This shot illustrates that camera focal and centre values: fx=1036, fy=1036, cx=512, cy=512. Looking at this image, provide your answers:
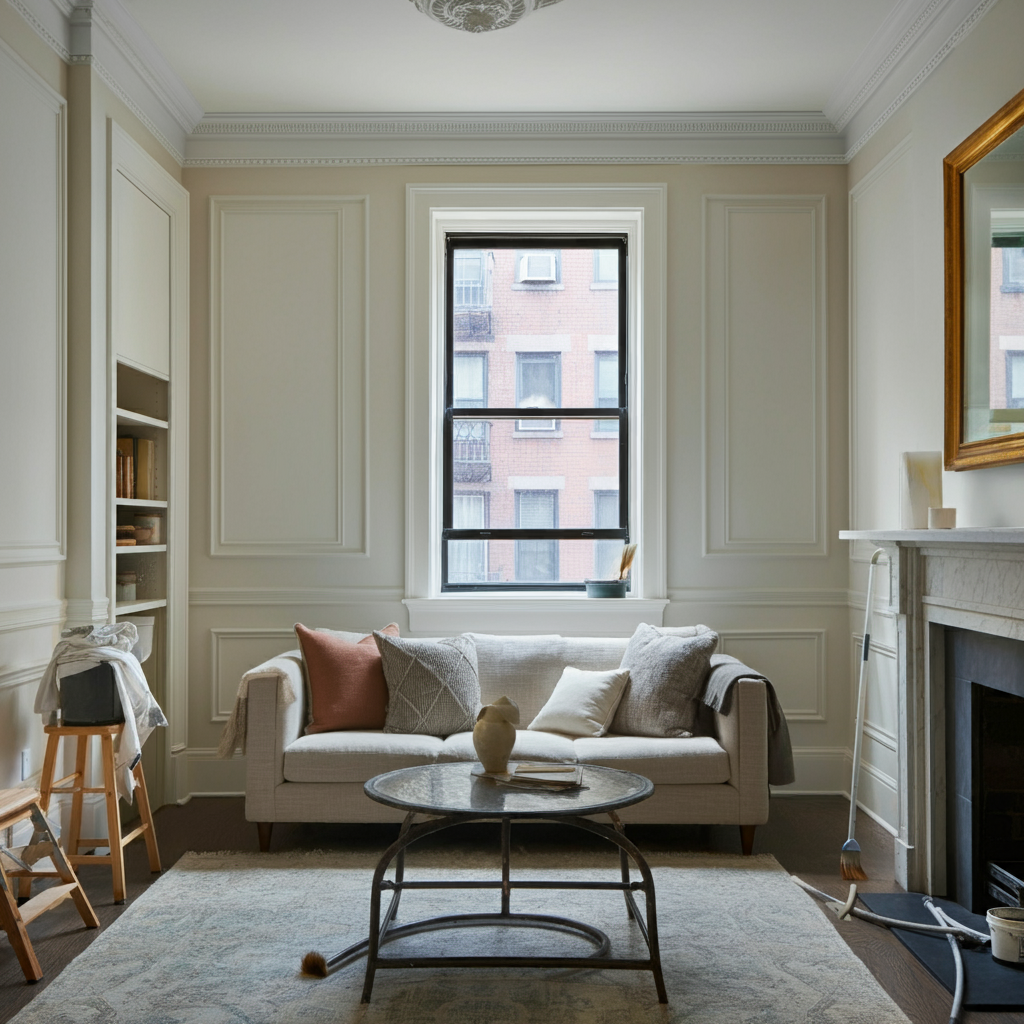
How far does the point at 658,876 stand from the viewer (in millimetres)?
3645

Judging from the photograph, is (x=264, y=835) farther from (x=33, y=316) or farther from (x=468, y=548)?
(x=33, y=316)

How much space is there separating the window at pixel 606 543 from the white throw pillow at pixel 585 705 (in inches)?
34.1

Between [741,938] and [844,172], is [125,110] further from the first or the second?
[741,938]

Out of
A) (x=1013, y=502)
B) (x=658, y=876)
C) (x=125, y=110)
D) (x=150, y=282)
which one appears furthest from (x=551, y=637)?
(x=125, y=110)

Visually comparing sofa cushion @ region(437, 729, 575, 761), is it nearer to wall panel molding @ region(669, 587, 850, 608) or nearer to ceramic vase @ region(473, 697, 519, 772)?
ceramic vase @ region(473, 697, 519, 772)

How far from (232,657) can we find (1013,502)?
339cm

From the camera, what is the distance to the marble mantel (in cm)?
330

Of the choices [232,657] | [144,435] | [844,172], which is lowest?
[232,657]

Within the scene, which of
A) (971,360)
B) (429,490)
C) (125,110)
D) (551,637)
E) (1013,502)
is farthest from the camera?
(429,490)

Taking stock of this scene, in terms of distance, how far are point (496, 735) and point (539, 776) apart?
6.8 inches

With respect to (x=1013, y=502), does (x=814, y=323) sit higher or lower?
higher

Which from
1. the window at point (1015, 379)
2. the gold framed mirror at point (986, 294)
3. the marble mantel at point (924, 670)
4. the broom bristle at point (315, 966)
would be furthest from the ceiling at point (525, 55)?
the broom bristle at point (315, 966)

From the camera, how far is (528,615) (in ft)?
15.9

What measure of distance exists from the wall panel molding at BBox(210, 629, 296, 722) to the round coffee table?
5.89 feet
